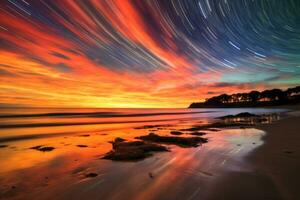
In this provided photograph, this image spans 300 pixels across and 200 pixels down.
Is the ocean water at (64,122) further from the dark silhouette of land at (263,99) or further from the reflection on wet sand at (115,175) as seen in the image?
the dark silhouette of land at (263,99)

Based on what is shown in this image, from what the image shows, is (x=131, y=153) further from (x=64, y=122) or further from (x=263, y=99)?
(x=263, y=99)

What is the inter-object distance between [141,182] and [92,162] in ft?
9.77

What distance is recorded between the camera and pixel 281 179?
5.25 m

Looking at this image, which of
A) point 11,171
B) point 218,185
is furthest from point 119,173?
point 11,171

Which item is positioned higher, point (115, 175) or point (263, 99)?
point (263, 99)

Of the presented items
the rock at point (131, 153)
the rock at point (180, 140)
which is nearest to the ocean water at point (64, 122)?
the rock at point (180, 140)

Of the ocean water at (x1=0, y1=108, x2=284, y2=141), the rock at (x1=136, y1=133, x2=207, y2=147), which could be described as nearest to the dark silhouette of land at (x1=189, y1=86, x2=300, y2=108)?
the ocean water at (x1=0, y1=108, x2=284, y2=141)

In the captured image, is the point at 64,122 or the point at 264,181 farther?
the point at 64,122

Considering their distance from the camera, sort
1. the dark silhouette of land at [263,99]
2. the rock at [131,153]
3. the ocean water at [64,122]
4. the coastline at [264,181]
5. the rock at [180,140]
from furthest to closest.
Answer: the dark silhouette of land at [263,99] < the ocean water at [64,122] < the rock at [180,140] < the rock at [131,153] < the coastline at [264,181]

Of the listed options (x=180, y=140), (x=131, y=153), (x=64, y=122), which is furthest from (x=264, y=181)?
(x=64, y=122)

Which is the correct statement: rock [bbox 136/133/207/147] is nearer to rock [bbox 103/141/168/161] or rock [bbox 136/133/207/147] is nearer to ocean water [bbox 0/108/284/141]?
rock [bbox 103/141/168/161]

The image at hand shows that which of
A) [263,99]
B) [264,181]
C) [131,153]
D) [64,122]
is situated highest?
[263,99]

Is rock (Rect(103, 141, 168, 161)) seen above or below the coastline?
above

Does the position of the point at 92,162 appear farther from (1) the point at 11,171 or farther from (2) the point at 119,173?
(1) the point at 11,171
